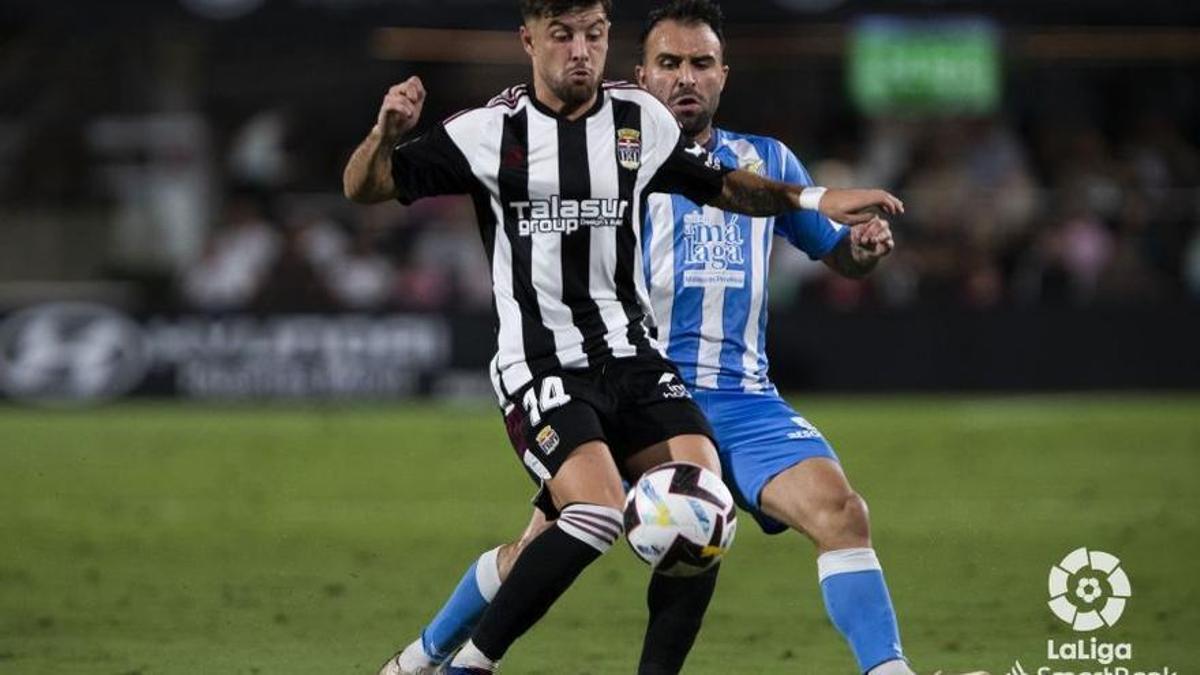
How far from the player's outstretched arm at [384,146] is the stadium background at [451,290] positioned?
4190 millimetres

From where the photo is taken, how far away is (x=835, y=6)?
20531 mm

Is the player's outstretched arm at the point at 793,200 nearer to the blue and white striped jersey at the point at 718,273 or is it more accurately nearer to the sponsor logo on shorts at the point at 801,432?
the blue and white striped jersey at the point at 718,273

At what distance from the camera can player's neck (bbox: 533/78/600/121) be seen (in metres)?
6.44

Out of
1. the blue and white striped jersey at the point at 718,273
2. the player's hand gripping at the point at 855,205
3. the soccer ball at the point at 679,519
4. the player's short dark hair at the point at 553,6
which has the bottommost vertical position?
the soccer ball at the point at 679,519

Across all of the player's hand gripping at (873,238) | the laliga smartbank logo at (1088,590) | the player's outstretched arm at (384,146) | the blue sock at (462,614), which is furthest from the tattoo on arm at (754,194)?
the laliga smartbank logo at (1088,590)

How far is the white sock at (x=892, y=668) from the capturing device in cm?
621

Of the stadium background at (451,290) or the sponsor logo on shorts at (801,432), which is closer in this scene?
the sponsor logo on shorts at (801,432)

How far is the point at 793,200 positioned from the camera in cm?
669

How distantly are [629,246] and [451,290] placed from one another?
45.8ft

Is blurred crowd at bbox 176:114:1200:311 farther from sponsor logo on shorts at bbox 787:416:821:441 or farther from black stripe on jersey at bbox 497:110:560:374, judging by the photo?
black stripe on jersey at bbox 497:110:560:374

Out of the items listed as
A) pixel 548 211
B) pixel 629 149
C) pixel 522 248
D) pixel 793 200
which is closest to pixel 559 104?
pixel 629 149

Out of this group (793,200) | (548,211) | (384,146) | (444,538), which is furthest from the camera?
(444,538)

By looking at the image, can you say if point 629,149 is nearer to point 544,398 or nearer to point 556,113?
point 556,113

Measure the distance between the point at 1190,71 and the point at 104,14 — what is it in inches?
444
